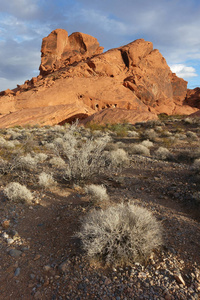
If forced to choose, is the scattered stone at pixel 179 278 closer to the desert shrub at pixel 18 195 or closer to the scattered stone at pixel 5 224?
the scattered stone at pixel 5 224

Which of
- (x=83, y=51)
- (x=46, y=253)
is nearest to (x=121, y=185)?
(x=46, y=253)

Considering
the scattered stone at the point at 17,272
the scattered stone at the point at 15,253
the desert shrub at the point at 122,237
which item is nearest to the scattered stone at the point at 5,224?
the scattered stone at the point at 15,253

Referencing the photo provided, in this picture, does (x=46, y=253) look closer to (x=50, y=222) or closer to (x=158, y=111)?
(x=50, y=222)

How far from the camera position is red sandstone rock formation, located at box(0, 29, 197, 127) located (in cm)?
2477

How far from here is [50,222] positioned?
355cm

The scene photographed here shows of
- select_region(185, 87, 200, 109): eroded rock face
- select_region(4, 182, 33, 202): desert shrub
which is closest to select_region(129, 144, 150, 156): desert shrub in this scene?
select_region(4, 182, 33, 202): desert shrub

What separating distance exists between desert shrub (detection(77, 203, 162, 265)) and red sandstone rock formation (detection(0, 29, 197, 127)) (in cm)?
1927

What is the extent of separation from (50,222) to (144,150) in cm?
634

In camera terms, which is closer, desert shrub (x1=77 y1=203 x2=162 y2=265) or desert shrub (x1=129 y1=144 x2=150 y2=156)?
desert shrub (x1=77 y1=203 x2=162 y2=265)

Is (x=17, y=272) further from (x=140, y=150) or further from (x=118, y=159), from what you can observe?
(x=140, y=150)

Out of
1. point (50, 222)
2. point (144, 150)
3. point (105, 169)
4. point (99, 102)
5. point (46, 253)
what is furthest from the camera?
point (99, 102)

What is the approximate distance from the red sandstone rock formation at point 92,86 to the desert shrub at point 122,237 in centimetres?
1927

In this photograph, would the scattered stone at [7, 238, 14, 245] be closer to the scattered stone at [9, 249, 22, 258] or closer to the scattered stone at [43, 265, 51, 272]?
the scattered stone at [9, 249, 22, 258]

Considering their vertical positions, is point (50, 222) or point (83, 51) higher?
point (83, 51)
